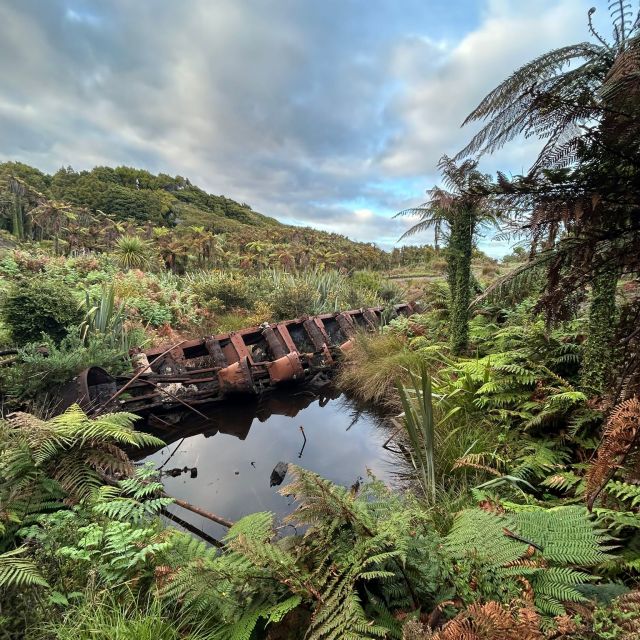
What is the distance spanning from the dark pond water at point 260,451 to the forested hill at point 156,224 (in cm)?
1154

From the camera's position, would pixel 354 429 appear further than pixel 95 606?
Yes

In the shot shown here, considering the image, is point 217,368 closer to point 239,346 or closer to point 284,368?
point 239,346

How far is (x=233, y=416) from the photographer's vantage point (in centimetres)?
498

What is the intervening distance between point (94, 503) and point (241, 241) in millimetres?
28848

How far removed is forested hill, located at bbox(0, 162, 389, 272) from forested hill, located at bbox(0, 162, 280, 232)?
14 cm

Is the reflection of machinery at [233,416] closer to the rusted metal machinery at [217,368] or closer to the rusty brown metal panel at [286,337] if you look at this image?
the rusted metal machinery at [217,368]

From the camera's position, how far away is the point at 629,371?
138 cm

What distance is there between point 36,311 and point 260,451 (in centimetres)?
332

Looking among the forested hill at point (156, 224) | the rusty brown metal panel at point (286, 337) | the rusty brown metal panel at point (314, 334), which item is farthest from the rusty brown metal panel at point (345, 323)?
the forested hill at point (156, 224)

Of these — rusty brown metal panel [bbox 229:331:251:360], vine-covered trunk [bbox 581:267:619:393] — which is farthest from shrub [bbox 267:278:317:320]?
vine-covered trunk [bbox 581:267:619:393]

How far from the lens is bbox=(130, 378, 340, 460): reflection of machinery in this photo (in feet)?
14.6

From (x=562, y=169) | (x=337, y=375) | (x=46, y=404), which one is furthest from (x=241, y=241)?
(x=562, y=169)

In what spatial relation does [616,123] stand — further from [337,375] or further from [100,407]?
[337,375]

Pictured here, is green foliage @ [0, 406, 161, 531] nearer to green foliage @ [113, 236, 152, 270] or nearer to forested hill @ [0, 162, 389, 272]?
green foliage @ [113, 236, 152, 270]
